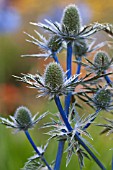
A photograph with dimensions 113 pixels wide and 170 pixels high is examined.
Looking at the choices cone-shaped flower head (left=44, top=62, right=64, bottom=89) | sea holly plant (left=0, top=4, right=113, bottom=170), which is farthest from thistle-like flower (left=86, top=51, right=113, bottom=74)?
cone-shaped flower head (left=44, top=62, right=64, bottom=89)

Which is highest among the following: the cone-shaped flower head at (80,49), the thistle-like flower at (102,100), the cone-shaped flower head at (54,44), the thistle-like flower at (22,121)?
the cone-shaped flower head at (54,44)

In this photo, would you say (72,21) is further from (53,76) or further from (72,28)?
(53,76)

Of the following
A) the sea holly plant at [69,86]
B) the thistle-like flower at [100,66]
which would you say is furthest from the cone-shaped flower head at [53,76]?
the thistle-like flower at [100,66]

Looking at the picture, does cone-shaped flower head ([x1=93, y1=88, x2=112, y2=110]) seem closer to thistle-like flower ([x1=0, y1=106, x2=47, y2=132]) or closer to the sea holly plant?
the sea holly plant

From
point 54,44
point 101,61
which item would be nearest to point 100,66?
point 101,61

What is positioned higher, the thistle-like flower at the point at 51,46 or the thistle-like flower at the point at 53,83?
the thistle-like flower at the point at 51,46

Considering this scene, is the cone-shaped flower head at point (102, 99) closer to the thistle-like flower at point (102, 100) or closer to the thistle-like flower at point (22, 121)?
the thistle-like flower at point (102, 100)
